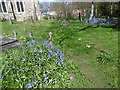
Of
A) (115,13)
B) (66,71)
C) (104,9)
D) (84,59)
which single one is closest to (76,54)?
(84,59)

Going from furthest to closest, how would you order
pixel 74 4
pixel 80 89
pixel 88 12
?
1. pixel 74 4
2. pixel 88 12
3. pixel 80 89

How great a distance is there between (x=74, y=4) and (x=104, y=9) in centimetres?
872

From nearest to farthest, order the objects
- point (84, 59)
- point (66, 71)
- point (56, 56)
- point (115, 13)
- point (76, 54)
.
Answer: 1. point (66, 71)
2. point (56, 56)
3. point (84, 59)
4. point (76, 54)
5. point (115, 13)

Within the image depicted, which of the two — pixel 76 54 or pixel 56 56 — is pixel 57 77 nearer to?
pixel 56 56

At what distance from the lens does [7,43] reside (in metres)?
5.89

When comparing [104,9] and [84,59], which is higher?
[104,9]

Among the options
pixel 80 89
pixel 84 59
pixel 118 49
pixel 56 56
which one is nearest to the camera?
pixel 80 89

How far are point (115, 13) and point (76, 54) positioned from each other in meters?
19.7

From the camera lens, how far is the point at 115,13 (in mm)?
20797

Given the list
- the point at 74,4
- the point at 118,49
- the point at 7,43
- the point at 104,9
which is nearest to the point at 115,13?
the point at 104,9

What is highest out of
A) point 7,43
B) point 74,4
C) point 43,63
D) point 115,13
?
point 74,4

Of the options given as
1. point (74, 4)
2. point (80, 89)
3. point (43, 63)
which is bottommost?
point (80, 89)

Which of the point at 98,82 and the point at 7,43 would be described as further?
the point at 7,43

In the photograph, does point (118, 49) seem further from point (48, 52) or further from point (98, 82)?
point (48, 52)
